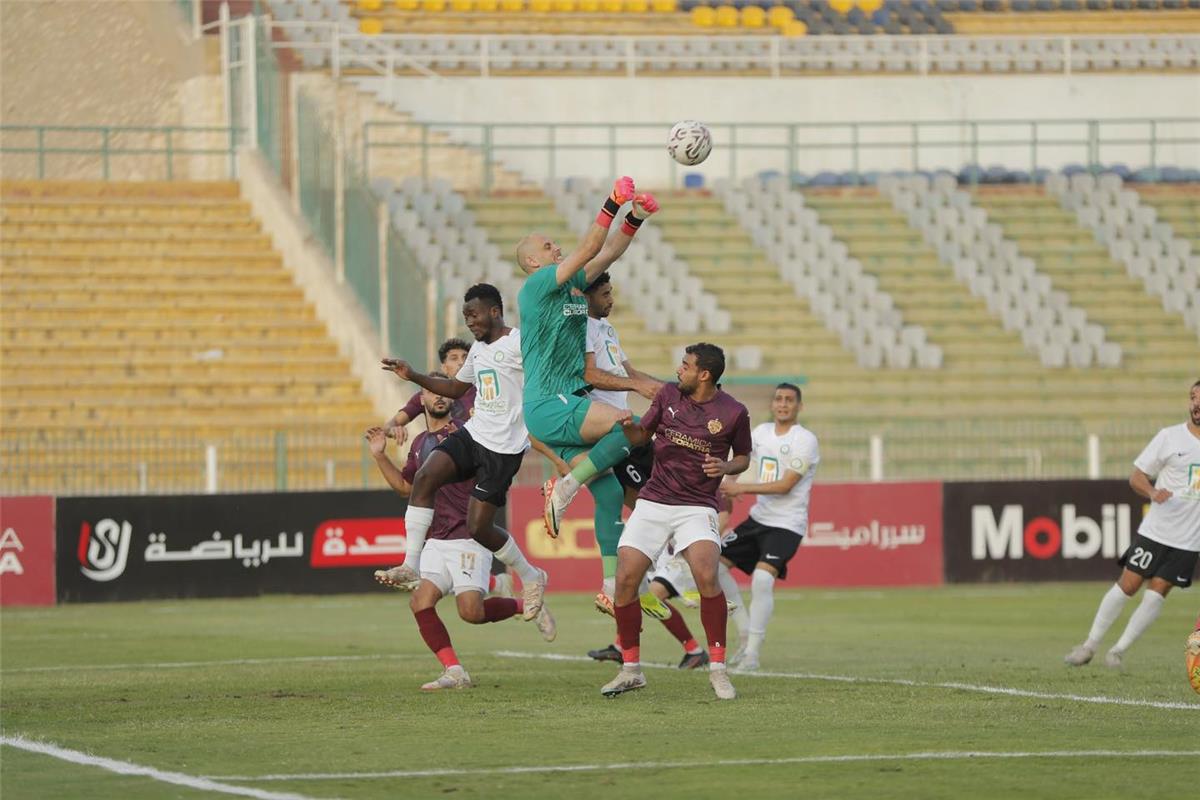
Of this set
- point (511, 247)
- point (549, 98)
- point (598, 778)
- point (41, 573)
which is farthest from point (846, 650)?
point (549, 98)

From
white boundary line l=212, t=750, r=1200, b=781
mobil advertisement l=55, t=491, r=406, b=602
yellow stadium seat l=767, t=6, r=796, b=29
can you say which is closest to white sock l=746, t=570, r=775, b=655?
white boundary line l=212, t=750, r=1200, b=781

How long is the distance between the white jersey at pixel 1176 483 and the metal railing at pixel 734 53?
26.1 m

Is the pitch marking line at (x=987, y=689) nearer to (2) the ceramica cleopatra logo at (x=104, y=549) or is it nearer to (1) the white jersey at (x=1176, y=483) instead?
(1) the white jersey at (x=1176, y=483)

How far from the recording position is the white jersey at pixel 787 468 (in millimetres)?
16219

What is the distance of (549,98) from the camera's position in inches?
1622

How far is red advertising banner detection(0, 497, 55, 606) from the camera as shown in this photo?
24375mm

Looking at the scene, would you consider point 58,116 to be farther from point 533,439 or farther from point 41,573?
point 533,439

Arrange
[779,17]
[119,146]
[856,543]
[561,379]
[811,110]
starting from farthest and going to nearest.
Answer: [779,17]
[811,110]
[119,146]
[856,543]
[561,379]

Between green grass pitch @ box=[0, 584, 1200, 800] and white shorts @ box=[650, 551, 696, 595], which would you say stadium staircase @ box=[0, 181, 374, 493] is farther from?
white shorts @ box=[650, 551, 696, 595]

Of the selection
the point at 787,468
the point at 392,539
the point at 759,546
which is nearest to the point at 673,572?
the point at 759,546

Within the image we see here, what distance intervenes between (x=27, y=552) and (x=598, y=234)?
14512 millimetres

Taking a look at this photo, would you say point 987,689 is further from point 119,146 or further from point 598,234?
point 119,146

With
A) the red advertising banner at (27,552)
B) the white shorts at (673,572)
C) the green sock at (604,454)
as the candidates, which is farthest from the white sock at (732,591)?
the red advertising banner at (27,552)

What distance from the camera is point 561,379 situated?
12.7m
